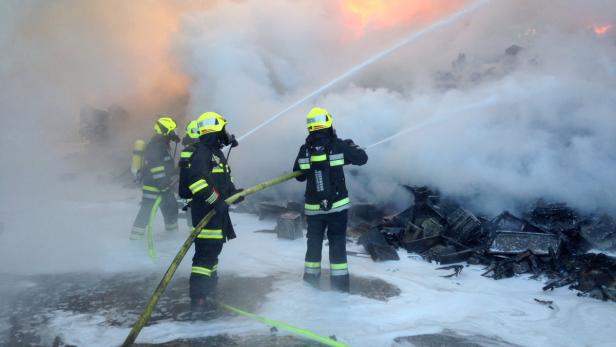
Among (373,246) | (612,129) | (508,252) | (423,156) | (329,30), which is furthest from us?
(329,30)

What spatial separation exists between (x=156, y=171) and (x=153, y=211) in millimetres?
729

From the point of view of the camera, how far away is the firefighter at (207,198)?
4719 millimetres

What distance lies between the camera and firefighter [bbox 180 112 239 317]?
4719mm

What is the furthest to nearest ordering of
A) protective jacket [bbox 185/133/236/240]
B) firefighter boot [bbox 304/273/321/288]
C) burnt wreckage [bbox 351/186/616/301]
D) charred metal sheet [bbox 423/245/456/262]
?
charred metal sheet [bbox 423/245/456/262]
burnt wreckage [bbox 351/186/616/301]
firefighter boot [bbox 304/273/321/288]
protective jacket [bbox 185/133/236/240]

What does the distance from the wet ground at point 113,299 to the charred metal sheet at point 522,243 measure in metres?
1.99

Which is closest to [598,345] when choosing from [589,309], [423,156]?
[589,309]

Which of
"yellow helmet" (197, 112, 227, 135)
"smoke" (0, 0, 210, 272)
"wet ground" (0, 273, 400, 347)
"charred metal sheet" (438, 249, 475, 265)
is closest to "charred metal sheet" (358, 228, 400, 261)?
"charred metal sheet" (438, 249, 475, 265)

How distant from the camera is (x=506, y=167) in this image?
774cm

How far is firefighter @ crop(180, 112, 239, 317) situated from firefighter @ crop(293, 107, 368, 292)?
961 mm

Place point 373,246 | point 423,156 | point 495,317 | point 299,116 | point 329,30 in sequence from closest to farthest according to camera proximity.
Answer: point 495,317
point 373,246
point 423,156
point 299,116
point 329,30

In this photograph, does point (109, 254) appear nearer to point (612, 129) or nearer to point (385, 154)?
point (385, 154)

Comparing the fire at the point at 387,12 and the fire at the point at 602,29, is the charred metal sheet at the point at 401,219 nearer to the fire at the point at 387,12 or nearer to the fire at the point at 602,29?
the fire at the point at 602,29

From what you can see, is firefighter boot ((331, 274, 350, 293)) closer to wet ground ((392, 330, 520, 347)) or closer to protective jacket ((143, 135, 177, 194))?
wet ground ((392, 330, 520, 347))

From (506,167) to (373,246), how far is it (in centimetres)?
290
